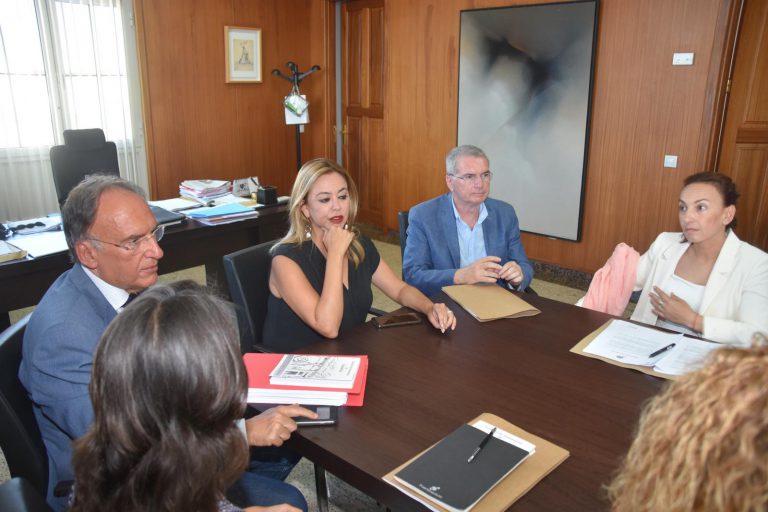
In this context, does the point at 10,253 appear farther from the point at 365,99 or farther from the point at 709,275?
the point at 365,99

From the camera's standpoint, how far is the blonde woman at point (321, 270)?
1.80m

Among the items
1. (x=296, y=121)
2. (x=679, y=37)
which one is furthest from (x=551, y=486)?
(x=296, y=121)

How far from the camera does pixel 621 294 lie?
2.15m

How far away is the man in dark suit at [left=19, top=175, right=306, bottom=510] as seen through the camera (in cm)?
121

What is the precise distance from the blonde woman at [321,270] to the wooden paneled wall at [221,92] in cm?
354

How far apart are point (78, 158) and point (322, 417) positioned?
9.69 feet

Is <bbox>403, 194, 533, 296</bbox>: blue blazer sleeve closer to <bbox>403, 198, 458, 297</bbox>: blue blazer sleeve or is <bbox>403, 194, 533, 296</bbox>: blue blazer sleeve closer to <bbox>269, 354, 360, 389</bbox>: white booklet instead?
<bbox>403, 198, 458, 297</bbox>: blue blazer sleeve

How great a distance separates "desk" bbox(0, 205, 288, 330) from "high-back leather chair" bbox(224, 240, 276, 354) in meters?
1.08

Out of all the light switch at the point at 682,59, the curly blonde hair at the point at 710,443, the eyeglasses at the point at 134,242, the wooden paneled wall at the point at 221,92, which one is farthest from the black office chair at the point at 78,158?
the light switch at the point at 682,59

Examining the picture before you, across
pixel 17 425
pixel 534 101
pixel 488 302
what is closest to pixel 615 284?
pixel 488 302

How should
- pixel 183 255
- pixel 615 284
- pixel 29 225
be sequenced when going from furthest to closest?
1. pixel 183 255
2. pixel 29 225
3. pixel 615 284

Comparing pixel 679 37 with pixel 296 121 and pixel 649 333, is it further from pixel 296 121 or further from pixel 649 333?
pixel 296 121

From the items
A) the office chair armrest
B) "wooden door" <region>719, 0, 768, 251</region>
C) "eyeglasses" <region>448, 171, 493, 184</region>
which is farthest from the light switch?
the office chair armrest

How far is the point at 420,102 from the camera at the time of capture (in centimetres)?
501
